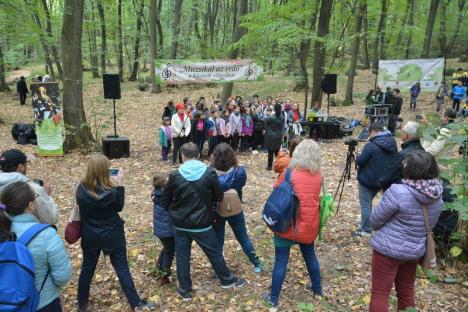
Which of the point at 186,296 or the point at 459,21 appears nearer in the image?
the point at 186,296

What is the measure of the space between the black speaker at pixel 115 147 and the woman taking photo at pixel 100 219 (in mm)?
6605

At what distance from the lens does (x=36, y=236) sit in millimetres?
2451

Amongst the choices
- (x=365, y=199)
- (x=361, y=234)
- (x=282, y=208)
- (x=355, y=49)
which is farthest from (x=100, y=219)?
(x=355, y=49)

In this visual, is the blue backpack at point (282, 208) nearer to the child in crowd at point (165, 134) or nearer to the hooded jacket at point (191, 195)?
the hooded jacket at point (191, 195)

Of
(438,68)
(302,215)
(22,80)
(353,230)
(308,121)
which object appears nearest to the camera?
(302,215)

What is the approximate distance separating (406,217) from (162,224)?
2.36 m

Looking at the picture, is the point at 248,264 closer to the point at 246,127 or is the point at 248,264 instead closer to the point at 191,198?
the point at 191,198

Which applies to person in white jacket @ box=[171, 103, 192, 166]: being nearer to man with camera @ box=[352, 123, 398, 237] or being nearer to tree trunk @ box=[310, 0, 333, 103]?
man with camera @ box=[352, 123, 398, 237]

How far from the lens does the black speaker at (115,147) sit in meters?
9.95

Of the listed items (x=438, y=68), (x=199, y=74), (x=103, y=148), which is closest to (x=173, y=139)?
(x=103, y=148)

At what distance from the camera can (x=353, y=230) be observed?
224 inches

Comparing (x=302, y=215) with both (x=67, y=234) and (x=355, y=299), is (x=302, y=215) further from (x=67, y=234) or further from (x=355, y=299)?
(x=67, y=234)

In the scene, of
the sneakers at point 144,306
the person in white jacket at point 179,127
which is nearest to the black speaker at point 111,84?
the person in white jacket at point 179,127

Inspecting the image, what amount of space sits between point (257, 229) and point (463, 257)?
2.75m
